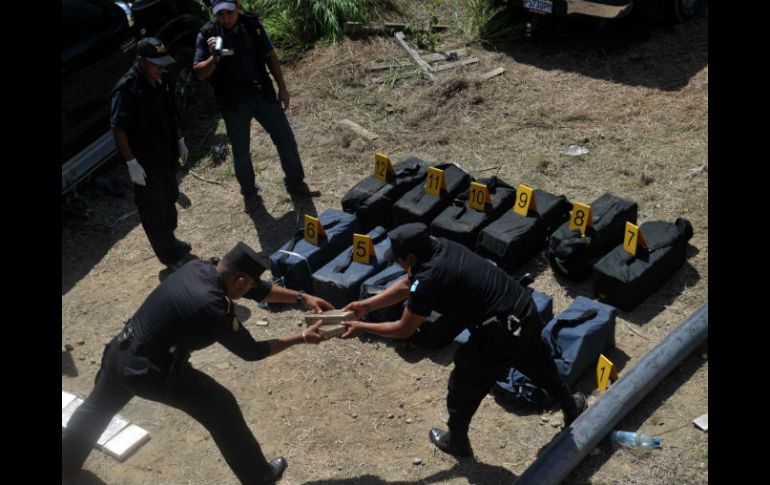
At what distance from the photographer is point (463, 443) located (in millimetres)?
6047

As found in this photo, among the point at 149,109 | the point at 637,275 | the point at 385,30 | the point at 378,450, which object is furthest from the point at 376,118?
the point at 378,450

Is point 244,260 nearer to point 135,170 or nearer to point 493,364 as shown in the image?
point 493,364

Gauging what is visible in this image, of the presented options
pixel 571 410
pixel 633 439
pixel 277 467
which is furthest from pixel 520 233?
pixel 277 467

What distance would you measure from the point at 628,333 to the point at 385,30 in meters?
6.67

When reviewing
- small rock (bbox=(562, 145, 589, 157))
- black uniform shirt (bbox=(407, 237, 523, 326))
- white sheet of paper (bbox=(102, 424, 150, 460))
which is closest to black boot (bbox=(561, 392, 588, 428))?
black uniform shirt (bbox=(407, 237, 523, 326))

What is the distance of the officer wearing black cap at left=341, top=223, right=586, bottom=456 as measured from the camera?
5.42m

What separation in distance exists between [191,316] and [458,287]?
1.58 meters

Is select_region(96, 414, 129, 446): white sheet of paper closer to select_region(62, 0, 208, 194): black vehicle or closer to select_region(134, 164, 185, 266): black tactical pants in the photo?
select_region(134, 164, 185, 266): black tactical pants

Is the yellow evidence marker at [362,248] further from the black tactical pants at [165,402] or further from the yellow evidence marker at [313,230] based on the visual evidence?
the black tactical pants at [165,402]

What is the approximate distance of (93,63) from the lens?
9461mm

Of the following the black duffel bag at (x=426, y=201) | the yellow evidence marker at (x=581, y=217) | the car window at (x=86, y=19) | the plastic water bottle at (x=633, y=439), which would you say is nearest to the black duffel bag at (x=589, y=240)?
the yellow evidence marker at (x=581, y=217)

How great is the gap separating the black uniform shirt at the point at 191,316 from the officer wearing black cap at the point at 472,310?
104 centimetres

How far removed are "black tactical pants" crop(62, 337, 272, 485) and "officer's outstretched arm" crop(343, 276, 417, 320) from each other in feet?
3.70

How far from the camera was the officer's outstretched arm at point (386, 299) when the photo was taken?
6.14 metres
